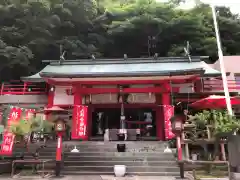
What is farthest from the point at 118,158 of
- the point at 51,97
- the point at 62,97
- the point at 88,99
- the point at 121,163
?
the point at 51,97

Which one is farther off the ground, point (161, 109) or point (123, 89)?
point (123, 89)

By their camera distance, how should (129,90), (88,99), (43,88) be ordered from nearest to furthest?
(129,90) → (88,99) → (43,88)

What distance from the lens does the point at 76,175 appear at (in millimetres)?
9289

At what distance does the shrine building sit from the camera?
1314cm

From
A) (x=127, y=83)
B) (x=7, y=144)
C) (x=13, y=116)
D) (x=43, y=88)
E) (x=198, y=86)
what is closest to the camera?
(x=7, y=144)

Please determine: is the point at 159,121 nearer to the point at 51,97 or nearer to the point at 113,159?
the point at 113,159

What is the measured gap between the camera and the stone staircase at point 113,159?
945cm

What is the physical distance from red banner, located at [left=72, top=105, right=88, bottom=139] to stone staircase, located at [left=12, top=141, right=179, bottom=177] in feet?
3.85

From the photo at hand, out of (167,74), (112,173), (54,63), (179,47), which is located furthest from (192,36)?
(112,173)

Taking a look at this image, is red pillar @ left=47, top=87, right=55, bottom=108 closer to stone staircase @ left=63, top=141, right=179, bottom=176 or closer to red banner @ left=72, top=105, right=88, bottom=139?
red banner @ left=72, top=105, right=88, bottom=139

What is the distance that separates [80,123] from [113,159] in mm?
3697

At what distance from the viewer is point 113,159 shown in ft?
33.7

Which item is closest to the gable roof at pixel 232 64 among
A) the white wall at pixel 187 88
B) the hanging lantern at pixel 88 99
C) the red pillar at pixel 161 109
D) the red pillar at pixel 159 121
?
the white wall at pixel 187 88

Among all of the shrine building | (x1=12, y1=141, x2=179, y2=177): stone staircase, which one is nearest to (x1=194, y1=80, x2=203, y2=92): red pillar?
the shrine building
